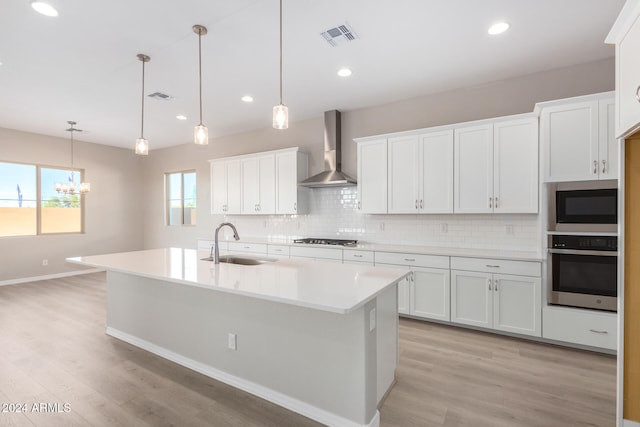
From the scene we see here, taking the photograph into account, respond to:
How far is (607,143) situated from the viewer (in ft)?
9.16

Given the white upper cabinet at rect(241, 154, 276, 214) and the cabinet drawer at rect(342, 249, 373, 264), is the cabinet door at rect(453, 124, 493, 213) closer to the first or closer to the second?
the cabinet drawer at rect(342, 249, 373, 264)

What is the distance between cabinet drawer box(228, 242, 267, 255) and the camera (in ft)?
16.5

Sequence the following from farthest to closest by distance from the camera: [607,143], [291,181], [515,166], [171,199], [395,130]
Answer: [171,199], [291,181], [395,130], [515,166], [607,143]

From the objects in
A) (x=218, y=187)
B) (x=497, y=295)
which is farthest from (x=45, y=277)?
(x=497, y=295)

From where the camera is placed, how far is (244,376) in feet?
7.72

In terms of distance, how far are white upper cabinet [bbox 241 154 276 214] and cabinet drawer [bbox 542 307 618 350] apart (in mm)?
3875

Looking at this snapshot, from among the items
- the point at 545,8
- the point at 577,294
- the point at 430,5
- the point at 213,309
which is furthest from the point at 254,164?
the point at 577,294

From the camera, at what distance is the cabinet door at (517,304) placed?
121 inches

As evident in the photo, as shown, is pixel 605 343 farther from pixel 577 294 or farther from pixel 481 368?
pixel 481 368

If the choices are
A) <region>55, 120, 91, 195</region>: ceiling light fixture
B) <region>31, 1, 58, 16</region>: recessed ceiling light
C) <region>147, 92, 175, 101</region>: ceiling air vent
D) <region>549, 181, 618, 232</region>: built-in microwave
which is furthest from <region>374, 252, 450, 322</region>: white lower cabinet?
<region>55, 120, 91, 195</region>: ceiling light fixture

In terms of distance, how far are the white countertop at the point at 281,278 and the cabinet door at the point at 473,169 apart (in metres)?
1.79

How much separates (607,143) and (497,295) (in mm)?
1716

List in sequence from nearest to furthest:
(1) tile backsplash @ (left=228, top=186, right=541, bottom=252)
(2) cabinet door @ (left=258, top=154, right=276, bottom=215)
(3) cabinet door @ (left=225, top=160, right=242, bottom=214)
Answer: (1) tile backsplash @ (left=228, top=186, right=541, bottom=252)
(2) cabinet door @ (left=258, top=154, right=276, bottom=215)
(3) cabinet door @ (left=225, top=160, right=242, bottom=214)

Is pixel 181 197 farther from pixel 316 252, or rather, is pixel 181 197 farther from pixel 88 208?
pixel 316 252
